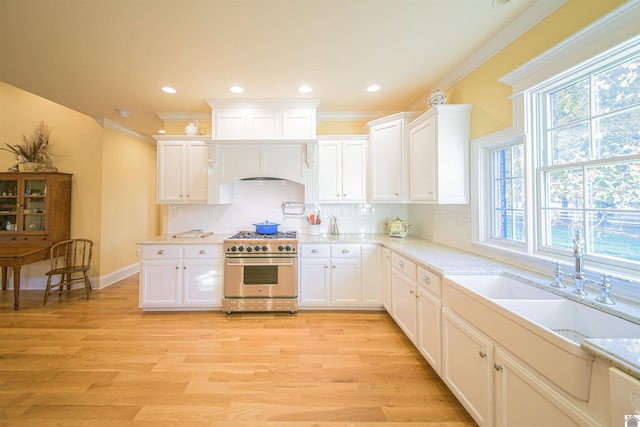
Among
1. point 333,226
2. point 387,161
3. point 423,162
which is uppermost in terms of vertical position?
point 387,161

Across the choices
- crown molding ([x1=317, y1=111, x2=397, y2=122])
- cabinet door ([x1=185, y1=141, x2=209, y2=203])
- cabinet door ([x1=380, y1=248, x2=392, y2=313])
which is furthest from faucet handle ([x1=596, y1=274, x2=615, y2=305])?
cabinet door ([x1=185, y1=141, x2=209, y2=203])

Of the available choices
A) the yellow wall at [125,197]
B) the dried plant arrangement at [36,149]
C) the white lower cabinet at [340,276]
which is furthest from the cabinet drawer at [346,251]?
the dried plant arrangement at [36,149]

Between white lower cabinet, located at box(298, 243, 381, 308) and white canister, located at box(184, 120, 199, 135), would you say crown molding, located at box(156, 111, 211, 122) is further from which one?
white lower cabinet, located at box(298, 243, 381, 308)

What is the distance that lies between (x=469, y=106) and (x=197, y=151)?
3.34m

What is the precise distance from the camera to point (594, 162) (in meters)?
1.46

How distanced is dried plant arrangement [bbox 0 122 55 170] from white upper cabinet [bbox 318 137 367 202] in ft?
13.8

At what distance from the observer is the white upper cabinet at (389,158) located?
2.99 meters

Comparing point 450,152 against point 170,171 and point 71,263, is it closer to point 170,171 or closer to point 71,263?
point 170,171

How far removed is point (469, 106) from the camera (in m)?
2.35

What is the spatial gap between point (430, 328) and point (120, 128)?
18.1 ft

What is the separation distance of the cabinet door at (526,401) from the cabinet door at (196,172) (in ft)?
11.6

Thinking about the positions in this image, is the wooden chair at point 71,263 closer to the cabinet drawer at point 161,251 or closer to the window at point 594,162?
the cabinet drawer at point 161,251

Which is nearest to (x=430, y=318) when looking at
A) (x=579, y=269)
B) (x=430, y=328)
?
(x=430, y=328)

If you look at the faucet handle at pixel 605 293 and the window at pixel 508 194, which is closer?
the faucet handle at pixel 605 293
